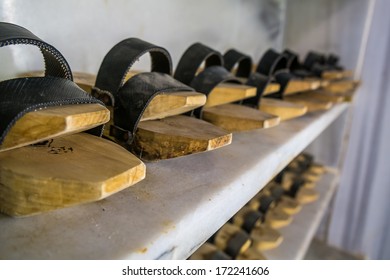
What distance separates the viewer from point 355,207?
1.71 m

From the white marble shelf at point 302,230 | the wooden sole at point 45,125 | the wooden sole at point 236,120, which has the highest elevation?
the wooden sole at point 45,125

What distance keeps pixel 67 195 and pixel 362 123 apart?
1570 mm

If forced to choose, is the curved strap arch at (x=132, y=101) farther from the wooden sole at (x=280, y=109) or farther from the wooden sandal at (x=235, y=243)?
the wooden sandal at (x=235, y=243)

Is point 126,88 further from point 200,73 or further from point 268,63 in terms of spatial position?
point 268,63

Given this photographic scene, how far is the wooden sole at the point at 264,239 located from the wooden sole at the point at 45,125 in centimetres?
72

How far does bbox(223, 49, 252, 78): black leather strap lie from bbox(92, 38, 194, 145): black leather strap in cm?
27

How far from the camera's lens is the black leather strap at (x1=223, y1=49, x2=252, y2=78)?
0.64 meters

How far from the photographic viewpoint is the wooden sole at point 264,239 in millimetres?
898

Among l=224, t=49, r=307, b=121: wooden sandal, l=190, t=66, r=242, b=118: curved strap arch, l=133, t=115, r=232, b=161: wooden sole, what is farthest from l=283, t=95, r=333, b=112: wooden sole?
l=133, t=115, r=232, b=161: wooden sole

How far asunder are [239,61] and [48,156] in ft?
1.49

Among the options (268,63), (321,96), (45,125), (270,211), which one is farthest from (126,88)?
(270,211)

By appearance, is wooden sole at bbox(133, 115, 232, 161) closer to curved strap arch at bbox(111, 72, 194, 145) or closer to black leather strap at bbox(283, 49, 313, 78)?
curved strap arch at bbox(111, 72, 194, 145)

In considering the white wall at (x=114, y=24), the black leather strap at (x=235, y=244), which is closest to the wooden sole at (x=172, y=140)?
the white wall at (x=114, y=24)

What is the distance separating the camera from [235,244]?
77cm
